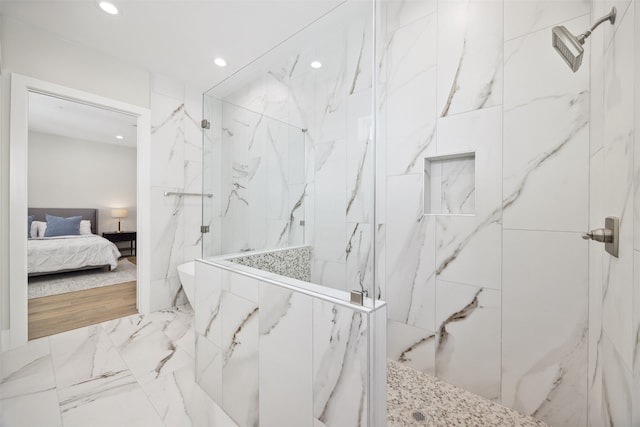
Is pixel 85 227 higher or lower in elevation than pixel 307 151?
lower

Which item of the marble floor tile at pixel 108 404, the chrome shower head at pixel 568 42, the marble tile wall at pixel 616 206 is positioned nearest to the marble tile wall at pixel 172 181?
the marble floor tile at pixel 108 404

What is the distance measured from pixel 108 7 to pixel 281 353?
101 inches

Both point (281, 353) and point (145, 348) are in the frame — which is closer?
point (281, 353)

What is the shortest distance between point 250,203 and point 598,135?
166cm

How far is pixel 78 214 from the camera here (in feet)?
17.0

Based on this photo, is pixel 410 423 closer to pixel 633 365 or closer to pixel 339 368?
pixel 339 368

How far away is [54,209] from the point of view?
493 centimetres

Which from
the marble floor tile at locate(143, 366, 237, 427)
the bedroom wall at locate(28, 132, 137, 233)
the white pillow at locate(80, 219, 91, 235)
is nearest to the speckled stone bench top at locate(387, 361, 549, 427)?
the marble floor tile at locate(143, 366, 237, 427)

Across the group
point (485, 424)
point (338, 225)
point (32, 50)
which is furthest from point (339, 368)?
point (32, 50)

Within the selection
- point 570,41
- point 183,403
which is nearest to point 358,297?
point 570,41

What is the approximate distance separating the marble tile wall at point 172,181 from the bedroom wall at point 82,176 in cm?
422

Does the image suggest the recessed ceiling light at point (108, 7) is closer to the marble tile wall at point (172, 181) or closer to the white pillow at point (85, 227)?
the marble tile wall at point (172, 181)

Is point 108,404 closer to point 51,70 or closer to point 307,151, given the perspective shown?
point 307,151

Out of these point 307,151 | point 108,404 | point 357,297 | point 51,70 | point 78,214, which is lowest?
point 108,404
